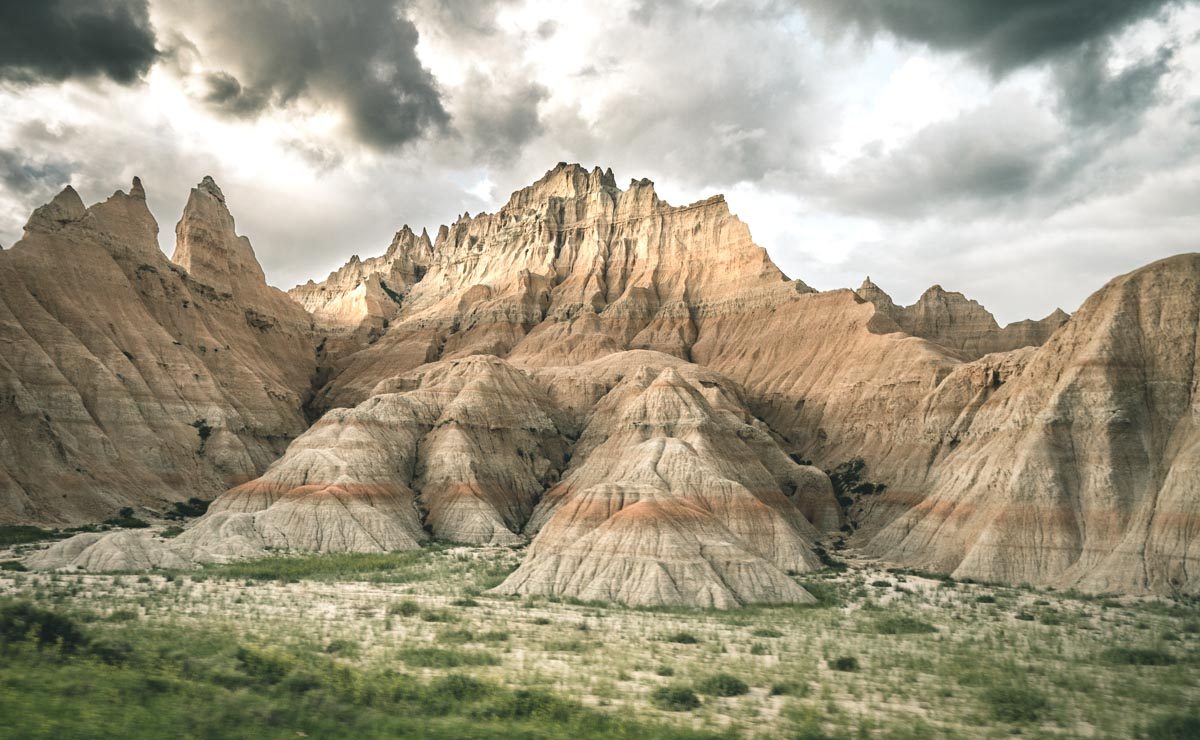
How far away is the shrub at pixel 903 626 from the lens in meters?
36.2

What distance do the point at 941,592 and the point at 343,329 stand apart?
5774 inches

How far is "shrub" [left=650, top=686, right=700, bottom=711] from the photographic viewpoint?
21438 millimetres

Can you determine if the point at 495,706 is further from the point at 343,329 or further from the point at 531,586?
the point at 343,329

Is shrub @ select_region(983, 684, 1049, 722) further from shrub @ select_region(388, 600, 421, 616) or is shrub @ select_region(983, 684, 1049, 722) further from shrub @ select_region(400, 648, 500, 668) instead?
shrub @ select_region(388, 600, 421, 616)

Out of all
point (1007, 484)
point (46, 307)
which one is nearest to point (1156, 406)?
point (1007, 484)

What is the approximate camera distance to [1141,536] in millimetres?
48500

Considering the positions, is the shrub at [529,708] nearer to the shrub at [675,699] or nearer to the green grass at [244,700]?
the green grass at [244,700]

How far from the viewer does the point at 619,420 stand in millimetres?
94000

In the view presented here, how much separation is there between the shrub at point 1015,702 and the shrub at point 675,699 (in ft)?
26.2

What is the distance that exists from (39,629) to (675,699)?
629 inches

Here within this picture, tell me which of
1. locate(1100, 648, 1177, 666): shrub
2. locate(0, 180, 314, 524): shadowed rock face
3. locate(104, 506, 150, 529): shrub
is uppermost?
locate(0, 180, 314, 524): shadowed rock face

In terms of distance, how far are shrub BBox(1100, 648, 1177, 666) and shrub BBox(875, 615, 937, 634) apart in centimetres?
768

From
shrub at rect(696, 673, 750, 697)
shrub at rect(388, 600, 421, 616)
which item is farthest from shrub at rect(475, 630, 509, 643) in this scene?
shrub at rect(696, 673, 750, 697)

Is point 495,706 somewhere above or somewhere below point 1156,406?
below
